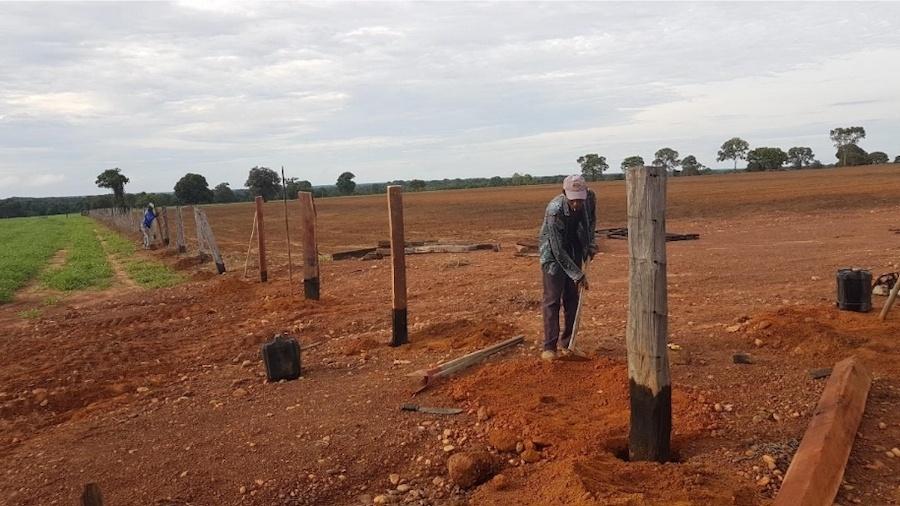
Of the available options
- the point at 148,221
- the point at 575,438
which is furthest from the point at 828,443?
the point at 148,221

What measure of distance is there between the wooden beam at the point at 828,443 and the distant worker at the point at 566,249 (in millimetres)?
1965

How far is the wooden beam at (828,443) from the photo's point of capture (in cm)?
332

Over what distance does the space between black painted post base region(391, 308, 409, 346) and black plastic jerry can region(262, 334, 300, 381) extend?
46.0 inches

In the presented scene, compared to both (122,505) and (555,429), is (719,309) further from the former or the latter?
(122,505)

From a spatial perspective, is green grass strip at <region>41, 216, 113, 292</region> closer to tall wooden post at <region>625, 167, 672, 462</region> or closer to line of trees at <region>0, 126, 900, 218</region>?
tall wooden post at <region>625, 167, 672, 462</region>

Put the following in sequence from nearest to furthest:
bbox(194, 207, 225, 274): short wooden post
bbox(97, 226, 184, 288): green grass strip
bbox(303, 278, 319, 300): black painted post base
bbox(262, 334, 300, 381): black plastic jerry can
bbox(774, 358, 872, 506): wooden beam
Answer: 1. bbox(774, 358, 872, 506): wooden beam
2. bbox(262, 334, 300, 381): black plastic jerry can
3. bbox(303, 278, 319, 300): black painted post base
4. bbox(97, 226, 184, 288): green grass strip
5. bbox(194, 207, 225, 274): short wooden post

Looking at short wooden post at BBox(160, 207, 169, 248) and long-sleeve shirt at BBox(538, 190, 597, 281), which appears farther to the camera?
short wooden post at BBox(160, 207, 169, 248)

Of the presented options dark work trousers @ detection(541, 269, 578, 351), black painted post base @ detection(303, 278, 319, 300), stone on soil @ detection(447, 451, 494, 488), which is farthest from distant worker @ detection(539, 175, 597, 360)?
black painted post base @ detection(303, 278, 319, 300)

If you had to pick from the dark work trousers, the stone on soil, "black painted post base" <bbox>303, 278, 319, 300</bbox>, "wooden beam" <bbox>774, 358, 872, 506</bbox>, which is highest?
the dark work trousers

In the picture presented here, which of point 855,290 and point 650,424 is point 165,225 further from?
point 650,424

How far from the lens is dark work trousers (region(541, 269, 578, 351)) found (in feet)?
18.9

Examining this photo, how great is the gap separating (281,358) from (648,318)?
3541 mm

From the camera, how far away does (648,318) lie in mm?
3869

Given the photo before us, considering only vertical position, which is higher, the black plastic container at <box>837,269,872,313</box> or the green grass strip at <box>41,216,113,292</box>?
the black plastic container at <box>837,269,872,313</box>
